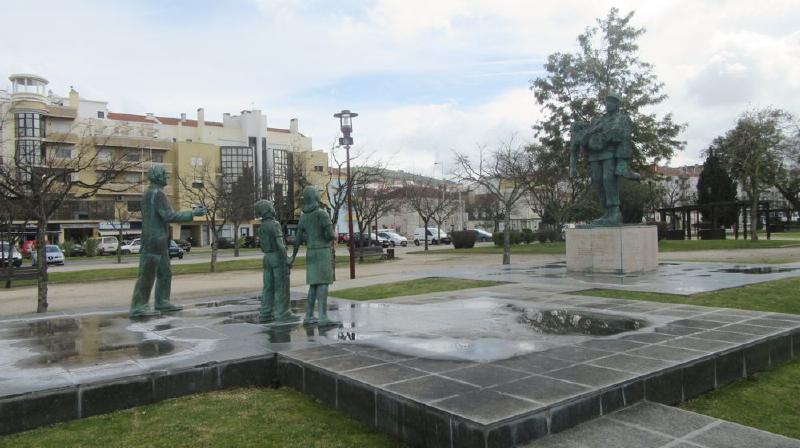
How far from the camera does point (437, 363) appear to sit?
15.9 feet

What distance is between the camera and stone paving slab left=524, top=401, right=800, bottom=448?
336 centimetres

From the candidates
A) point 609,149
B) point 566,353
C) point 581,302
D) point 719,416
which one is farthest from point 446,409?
point 609,149

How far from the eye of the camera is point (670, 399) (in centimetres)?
441

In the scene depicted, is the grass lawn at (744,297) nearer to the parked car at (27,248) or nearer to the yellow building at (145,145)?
the yellow building at (145,145)

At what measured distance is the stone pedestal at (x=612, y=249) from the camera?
13.6 m

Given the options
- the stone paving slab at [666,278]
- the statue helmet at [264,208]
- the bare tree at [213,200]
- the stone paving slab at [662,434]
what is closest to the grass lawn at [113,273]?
the bare tree at [213,200]

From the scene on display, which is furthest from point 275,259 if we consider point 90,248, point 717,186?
point 717,186

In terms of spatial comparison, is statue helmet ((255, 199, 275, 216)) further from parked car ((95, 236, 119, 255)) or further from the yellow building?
parked car ((95, 236, 119, 255))

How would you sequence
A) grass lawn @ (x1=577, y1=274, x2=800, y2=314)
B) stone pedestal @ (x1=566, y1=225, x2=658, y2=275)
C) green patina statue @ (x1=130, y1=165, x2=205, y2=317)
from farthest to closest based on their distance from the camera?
stone pedestal @ (x1=566, y1=225, x2=658, y2=275), grass lawn @ (x1=577, y1=274, x2=800, y2=314), green patina statue @ (x1=130, y1=165, x2=205, y2=317)

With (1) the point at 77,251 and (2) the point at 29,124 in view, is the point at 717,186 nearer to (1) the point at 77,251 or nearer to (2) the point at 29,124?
(1) the point at 77,251

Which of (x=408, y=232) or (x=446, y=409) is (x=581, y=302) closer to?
(x=446, y=409)

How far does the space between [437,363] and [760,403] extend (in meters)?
2.71

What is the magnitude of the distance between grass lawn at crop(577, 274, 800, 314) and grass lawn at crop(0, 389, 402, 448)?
688 centimetres

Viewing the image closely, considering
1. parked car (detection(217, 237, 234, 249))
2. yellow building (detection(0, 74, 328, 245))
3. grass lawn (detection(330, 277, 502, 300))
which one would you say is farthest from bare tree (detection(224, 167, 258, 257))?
grass lawn (detection(330, 277, 502, 300))
